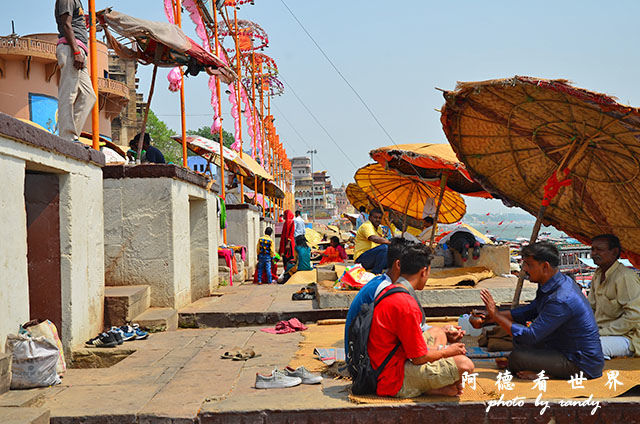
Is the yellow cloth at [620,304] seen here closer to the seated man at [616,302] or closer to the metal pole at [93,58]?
the seated man at [616,302]

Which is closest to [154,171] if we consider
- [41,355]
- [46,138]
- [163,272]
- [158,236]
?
[158,236]

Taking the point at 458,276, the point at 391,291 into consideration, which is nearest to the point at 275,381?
the point at 391,291

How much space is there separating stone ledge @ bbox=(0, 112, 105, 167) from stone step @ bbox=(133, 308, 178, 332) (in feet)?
6.82

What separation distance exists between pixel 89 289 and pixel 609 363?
5.31 m

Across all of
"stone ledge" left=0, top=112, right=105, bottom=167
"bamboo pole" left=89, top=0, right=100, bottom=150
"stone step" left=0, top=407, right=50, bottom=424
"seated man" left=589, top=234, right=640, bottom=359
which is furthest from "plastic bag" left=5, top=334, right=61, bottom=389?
"seated man" left=589, top=234, right=640, bottom=359

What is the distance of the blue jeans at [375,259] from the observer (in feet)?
29.3

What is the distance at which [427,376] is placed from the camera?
3.98 meters

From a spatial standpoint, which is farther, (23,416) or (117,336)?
(117,336)

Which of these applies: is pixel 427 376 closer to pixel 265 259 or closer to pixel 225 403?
pixel 225 403

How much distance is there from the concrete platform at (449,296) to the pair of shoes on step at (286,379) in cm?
342

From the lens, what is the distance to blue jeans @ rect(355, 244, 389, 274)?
892cm

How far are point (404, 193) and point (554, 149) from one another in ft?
26.4

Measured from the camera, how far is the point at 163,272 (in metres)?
7.93

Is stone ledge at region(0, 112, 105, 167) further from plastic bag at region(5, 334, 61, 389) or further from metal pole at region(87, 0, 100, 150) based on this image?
plastic bag at region(5, 334, 61, 389)
